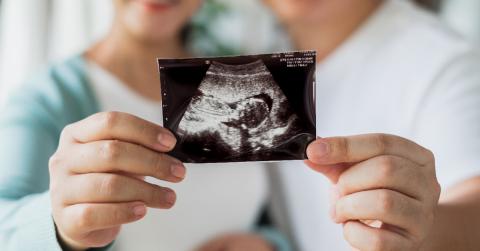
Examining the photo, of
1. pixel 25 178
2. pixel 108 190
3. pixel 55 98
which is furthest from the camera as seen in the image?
pixel 55 98

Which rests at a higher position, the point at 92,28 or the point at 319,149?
the point at 92,28

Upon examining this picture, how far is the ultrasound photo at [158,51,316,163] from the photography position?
64 cm

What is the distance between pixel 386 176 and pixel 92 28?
2.89 feet

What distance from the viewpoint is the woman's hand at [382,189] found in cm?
60

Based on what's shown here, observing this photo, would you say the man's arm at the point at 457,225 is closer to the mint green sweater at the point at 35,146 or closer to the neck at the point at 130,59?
the mint green sweater at the point at 35,146

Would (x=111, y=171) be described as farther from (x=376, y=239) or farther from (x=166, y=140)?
(x=376, y=239)

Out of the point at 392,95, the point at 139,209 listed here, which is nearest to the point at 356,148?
the point at 139,209

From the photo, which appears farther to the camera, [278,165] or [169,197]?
[278,165]

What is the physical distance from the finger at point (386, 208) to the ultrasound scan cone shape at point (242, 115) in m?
0.11

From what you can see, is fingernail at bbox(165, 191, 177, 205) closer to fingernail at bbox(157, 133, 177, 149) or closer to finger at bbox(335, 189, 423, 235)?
fingernail at bbox(157, 133, 177, 149)

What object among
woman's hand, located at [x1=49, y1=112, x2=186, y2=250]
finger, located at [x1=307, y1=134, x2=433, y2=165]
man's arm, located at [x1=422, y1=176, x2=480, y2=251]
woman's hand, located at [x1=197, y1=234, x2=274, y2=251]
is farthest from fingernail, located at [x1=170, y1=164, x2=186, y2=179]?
woman's hand, located at [x1=197, y1=234, x2=274, y2=251]

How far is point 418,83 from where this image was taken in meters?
0.96

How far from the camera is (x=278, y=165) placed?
3.63 ft

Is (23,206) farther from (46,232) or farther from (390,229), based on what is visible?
(390,229)
